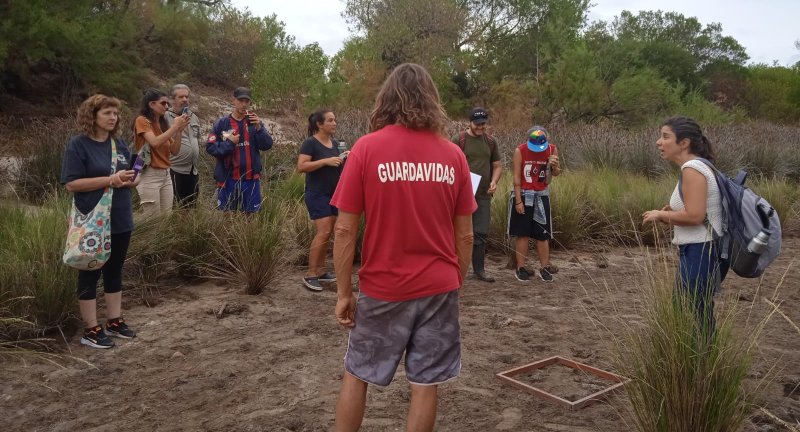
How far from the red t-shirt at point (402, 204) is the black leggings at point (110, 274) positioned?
100 inches

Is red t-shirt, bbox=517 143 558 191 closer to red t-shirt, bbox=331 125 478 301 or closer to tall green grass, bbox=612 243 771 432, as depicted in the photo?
tall green grass, bbox=612 243 771 432

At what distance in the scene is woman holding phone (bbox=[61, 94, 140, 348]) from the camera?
179 inches

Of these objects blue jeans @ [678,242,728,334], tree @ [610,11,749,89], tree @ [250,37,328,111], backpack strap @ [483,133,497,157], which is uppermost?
tree @ [610,11,749,89]

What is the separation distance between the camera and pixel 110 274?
15.8 feet

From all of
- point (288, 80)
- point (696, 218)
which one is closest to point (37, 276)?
point (696, 218)

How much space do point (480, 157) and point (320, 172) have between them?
154 centimetres

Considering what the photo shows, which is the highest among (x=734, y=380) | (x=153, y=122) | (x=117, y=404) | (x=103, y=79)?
(x=103, y=79)

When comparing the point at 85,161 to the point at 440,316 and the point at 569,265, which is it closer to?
the point at 440,316

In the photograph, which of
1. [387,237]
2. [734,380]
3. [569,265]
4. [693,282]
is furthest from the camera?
[569,265]

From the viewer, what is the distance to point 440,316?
2.85m

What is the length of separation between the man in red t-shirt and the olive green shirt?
390cm

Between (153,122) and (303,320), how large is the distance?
6.68 feet

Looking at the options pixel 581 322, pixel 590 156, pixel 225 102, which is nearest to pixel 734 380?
pixel 581 322

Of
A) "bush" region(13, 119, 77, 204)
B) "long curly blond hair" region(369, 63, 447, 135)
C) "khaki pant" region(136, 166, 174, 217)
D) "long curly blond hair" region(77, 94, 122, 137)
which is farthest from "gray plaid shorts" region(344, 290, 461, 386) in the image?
"bush" region(13, 119, 77, 204)
